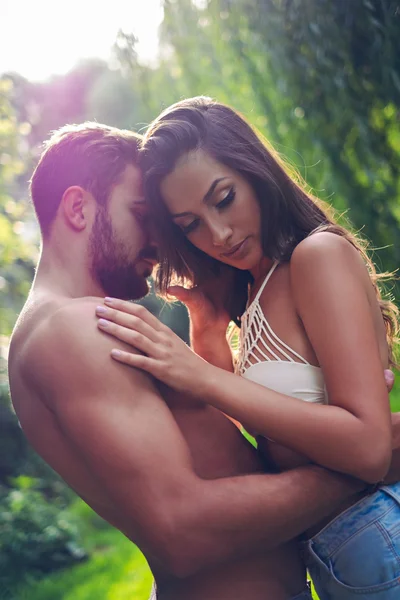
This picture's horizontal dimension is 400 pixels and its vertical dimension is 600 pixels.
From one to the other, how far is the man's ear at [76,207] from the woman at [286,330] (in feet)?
0.66

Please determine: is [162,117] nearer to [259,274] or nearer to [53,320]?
[259,274]

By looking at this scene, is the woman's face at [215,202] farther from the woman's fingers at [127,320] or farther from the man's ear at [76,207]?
the woman's fingers at [127,320]

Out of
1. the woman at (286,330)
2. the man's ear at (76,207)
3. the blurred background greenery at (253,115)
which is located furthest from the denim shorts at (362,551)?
the blurred background greenery at (253,115)

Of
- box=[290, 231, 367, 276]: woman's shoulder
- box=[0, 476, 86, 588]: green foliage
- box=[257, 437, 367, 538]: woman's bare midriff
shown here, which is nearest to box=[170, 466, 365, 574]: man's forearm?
box=[257, 437, 367, 538]: woman's bare midriff

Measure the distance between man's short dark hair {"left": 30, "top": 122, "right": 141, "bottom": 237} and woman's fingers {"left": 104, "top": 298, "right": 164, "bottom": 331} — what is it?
402 mm

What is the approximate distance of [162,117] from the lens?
1.97 meters

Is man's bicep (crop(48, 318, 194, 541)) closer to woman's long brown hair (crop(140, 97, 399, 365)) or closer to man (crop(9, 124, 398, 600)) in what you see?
man (crop(9, 124, 398, 600))

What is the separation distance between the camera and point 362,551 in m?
1.59

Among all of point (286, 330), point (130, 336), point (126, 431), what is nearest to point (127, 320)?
point (130, 336)

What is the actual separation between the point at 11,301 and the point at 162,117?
5.58 metres

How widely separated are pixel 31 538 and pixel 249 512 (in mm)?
3719

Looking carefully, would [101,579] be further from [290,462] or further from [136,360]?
[136,360]

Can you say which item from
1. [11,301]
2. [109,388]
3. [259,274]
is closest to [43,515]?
[11,301]

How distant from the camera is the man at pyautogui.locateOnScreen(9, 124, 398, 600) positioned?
137 centimetres
